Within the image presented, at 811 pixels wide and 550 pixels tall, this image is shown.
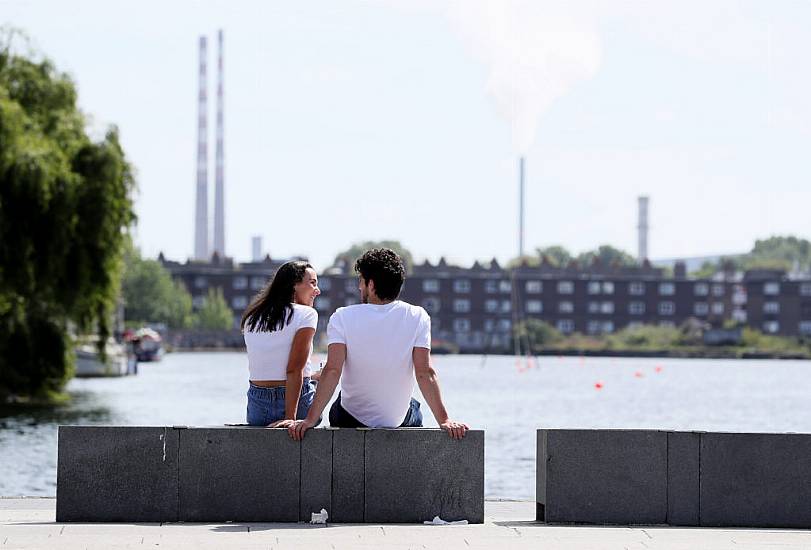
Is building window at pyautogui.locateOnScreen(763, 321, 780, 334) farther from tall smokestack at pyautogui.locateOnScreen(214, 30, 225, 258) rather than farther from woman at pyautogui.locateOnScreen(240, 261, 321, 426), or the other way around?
woman at pyautogui.locateOnScreen(240, 261, 321, 426)

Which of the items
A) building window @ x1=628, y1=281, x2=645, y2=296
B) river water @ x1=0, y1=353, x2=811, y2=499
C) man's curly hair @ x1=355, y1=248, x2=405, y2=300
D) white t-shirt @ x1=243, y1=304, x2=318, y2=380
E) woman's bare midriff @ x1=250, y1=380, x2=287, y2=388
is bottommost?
river water @ x1=0, y1=353, x2=811, y2=499

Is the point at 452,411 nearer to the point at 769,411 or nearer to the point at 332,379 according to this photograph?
the point at 769,411

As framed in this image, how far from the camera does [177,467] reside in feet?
35.9

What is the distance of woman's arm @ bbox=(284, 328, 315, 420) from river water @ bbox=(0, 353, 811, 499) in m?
7.50

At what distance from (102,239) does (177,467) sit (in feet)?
90.1

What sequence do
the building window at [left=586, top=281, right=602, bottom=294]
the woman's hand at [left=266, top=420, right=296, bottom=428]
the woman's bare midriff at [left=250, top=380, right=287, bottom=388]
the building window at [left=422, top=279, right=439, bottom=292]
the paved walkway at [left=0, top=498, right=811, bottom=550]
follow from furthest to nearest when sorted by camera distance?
the building window at [left=586, top=281, right=602, bottom=294]
the building window at [left=422, top=279, right=439, bottom=292]
the woman's bare midriff at [left=250, top=380, right=287, bottom=388]
the woman's hand at [left=266, top=420, right=296, bottom=428]
the paved walkway at [left=0, top=498, right=811, bottom=550]

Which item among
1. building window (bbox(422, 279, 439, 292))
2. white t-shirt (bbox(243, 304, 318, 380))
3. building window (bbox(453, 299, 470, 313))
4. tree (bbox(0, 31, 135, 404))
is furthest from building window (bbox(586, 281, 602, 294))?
white t-shirt (bbox(243, 304, 318, 380))

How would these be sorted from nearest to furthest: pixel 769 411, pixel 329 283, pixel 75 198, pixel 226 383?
pixel 75 198, pixel 769 411, pixel 226 383, pixel 329 283

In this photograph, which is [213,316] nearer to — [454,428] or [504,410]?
[504,410]

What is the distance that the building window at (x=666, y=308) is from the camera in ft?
631

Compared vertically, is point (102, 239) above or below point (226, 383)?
above

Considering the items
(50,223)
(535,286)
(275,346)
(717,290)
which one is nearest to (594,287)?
(535,286)

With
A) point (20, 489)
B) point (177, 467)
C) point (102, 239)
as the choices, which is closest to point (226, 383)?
point (102, 239)

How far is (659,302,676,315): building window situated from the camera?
7569 inches
